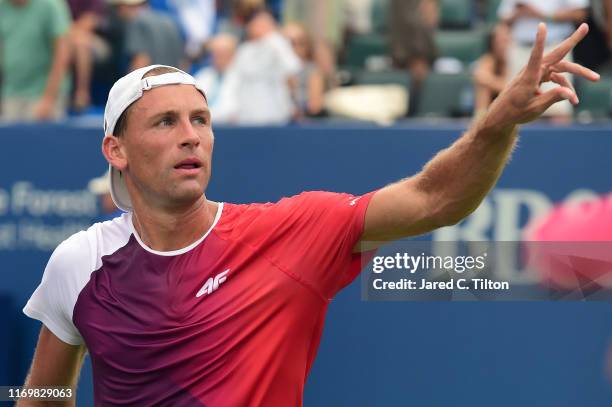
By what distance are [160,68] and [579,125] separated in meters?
3.96

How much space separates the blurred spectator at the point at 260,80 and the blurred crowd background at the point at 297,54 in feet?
0.03

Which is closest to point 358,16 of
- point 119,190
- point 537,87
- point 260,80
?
point 260,80

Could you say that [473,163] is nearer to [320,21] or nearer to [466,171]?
[466,171]

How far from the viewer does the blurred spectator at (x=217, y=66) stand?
9.39 metres

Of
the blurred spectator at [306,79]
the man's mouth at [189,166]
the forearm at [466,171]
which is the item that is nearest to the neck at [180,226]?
the man's mouth at [189,166]

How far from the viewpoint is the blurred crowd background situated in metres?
8.87

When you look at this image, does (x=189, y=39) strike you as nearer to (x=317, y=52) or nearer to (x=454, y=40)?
(x=317, y=52)

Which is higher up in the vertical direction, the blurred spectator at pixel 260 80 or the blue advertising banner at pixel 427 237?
the blurred spectator at pixel 260 80

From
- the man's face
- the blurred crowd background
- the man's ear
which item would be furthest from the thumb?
the blurred crowd background

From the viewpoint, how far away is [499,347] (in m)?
7.00

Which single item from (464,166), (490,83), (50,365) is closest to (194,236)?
(50,365)

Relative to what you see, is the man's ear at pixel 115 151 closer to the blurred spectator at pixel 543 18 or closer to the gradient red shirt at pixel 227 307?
the gradient red shirt at pixel 227 307

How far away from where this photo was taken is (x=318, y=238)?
11.5 ft

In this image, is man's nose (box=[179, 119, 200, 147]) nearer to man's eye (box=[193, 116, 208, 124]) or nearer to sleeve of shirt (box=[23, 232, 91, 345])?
man's eye (box=[193, 116, 208, 124])
